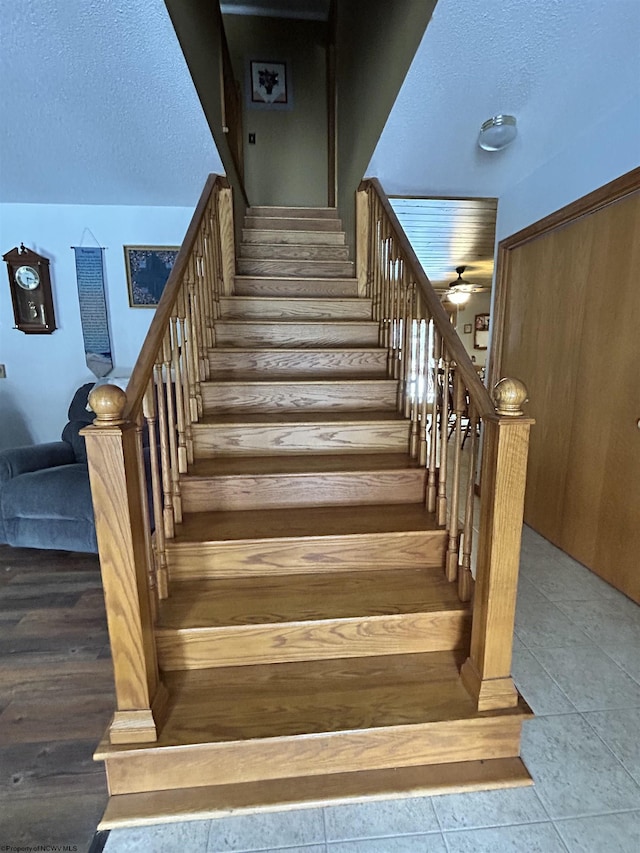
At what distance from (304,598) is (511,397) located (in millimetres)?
976

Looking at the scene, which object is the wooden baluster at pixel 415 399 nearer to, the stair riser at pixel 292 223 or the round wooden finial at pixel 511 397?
the round wooden finial at pixel 511 397

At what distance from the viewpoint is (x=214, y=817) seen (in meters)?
1.16

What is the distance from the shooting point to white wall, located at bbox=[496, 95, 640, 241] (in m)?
2.00

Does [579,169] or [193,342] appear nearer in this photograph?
[193,342]

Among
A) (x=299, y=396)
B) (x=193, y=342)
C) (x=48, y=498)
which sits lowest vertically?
(x=48, y=498)

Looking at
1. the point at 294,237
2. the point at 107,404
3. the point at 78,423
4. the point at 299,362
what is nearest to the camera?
the point at 107,404

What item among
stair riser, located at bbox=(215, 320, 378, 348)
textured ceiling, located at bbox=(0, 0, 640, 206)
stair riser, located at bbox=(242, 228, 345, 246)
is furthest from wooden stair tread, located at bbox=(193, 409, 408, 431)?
stair riser, located at bbox=(242, 228, 345, 246)

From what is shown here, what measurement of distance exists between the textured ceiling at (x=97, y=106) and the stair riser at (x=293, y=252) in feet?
1.79

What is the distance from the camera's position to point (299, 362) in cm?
241

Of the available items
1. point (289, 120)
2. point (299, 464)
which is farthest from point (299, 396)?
point (289, 120)

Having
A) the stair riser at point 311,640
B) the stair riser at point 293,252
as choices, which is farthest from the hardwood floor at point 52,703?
the stair riser at point 293,252

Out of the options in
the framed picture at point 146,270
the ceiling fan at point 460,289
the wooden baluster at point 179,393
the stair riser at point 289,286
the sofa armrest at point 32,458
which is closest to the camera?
the wooden baluster at point 179,393

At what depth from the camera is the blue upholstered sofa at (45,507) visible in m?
2.50

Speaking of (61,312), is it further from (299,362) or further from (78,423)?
(299,362)
